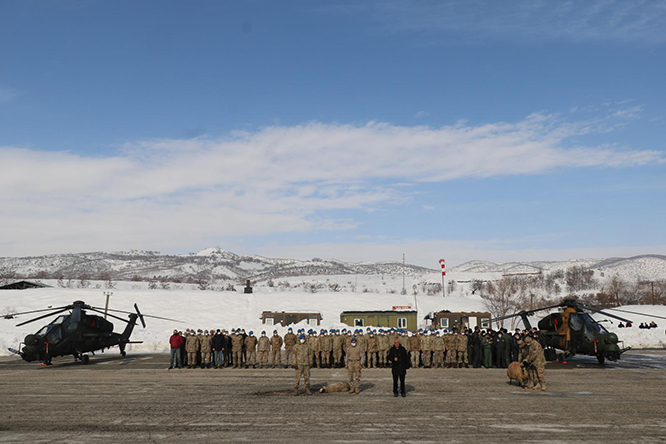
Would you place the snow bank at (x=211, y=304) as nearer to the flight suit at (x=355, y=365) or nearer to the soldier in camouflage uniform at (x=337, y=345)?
the soldier in camouflage uniform at (x=337, y=345)

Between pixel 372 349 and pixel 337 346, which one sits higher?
pixel 337 346

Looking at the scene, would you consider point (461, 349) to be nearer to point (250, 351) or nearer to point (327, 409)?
point (250, 351)

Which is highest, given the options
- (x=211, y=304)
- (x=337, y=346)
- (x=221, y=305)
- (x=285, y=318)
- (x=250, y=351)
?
(x=211, y=304)

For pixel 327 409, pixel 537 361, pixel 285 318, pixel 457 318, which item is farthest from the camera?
pixel 457 318

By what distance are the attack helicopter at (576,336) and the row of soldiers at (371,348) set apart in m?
2.01

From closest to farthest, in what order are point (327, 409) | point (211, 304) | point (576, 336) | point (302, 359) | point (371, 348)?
point (327, 409) → point (302, 359) → point (371, 348) → point (576, 336) → point (211, 304)

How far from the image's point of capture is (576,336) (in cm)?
2206

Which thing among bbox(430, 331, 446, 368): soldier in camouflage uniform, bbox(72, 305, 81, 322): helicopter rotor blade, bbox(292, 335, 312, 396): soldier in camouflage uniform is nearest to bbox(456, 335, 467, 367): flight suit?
bbox(430, 331, 446, 368): soldier in camouflage uniform

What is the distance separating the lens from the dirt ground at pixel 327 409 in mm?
9594

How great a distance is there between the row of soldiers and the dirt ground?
2079mm

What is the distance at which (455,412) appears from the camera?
38.2 feet

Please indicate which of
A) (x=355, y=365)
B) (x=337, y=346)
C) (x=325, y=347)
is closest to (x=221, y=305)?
(x=325, y=347)

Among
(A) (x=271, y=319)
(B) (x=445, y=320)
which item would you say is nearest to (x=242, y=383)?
(A) (x=271, y=319)

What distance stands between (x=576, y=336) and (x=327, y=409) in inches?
571
